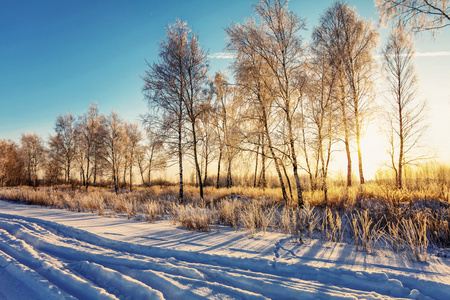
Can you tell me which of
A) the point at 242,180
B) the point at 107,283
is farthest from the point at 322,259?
the point at 242,180

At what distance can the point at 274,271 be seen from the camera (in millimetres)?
2719

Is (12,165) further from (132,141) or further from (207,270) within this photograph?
(207,270)

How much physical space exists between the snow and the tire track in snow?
0.03 feet

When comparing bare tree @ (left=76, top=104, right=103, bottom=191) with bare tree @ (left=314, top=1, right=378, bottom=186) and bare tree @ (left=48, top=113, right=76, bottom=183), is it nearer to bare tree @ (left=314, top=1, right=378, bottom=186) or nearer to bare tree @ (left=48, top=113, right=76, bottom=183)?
bare tree @ (left=48, top=113, right=76, bottom=183)

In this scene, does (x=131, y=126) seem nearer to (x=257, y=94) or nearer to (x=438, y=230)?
(x=257, y=94)

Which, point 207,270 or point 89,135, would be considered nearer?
point 207,270

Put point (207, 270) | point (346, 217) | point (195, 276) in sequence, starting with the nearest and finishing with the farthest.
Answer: point (195, 276) → point (207, 270) → point (346, 217)

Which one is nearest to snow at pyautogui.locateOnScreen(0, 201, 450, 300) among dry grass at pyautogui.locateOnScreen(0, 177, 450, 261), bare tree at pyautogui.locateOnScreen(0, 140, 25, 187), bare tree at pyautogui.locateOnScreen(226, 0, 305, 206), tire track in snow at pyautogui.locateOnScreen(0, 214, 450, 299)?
Answer: tire track in snow at pyautogui.locateOnScreen(0, 214, 450, 299)

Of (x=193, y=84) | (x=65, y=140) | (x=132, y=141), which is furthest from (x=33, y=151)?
(x=193, y=84)

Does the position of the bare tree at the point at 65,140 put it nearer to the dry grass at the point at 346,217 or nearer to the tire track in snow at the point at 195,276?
the dry grass at the point at 346,217

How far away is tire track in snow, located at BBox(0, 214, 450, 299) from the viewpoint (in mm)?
2189

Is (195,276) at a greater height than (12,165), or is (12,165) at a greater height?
(12,165)

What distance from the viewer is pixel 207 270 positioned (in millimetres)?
2670

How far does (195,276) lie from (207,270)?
0.20 m
